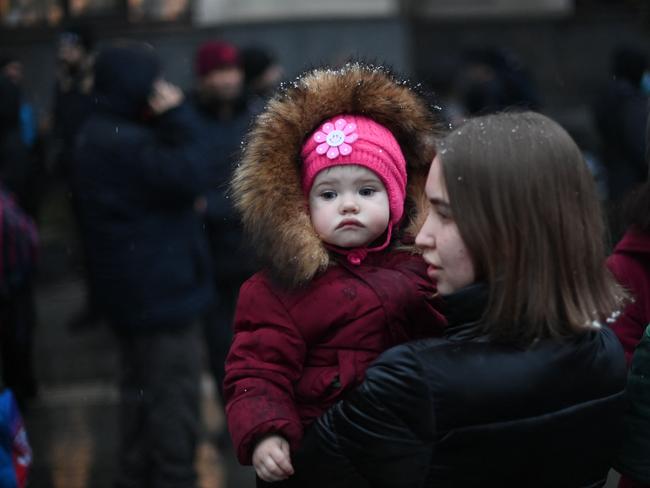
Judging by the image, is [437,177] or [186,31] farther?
[186,31]

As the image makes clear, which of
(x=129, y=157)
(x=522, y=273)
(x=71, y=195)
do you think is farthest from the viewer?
(x=71, y=195)

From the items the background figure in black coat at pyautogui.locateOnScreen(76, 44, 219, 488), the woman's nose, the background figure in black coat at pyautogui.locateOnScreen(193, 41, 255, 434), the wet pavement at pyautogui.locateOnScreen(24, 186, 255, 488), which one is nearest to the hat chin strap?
the woman's nose

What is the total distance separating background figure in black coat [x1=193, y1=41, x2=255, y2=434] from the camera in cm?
648

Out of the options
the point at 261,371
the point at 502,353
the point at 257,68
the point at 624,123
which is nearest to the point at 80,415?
the point at 257,68

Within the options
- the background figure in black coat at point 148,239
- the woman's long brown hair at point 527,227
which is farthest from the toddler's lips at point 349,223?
the background figure in black coat at point 148,239

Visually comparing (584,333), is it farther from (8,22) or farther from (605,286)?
(8,22)

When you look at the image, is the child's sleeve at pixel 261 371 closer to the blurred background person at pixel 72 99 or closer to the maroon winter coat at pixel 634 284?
the maroon winter coat at pixel 634 284

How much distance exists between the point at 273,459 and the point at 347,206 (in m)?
0.65

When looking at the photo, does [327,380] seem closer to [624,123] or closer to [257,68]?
[257,68]

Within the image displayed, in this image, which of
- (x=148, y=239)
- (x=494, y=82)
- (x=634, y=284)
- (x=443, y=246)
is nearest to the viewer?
(x=443, y=246)

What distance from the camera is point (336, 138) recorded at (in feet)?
9.11

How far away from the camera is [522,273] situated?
2322 millimetres

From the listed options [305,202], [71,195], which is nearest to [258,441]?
[305,202]

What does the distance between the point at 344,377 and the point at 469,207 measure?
558 millimetres
